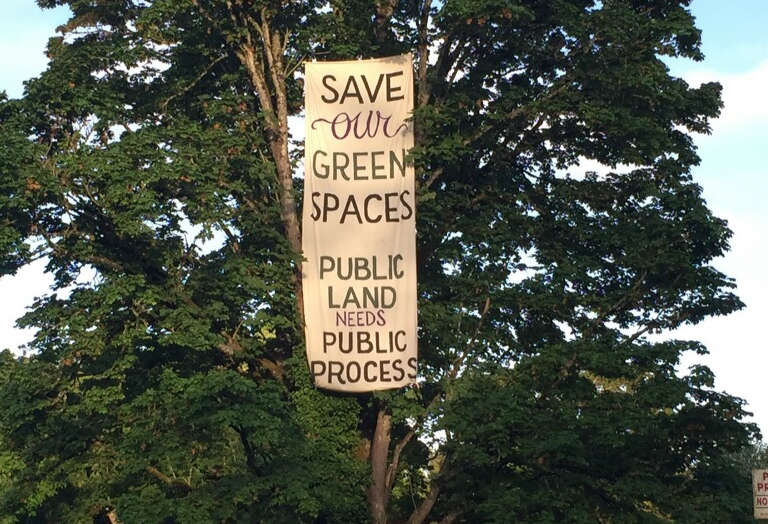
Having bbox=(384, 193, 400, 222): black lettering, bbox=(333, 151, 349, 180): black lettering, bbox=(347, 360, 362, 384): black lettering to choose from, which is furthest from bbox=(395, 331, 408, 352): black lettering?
bbox=(333, 151, 349, 180): black lettering

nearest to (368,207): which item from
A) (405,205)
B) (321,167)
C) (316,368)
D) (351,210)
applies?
(351,210)

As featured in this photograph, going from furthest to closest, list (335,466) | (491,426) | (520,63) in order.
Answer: (520,63) < (335,466) < (491,426)

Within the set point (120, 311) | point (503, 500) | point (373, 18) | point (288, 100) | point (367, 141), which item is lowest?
point (503, 500)

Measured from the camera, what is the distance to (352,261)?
23.8 metres

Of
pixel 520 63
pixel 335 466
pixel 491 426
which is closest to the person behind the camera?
pixel 491 426

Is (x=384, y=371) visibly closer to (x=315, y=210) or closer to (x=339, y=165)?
(x=315, y=210)

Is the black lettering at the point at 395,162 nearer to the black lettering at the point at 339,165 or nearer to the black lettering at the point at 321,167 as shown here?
the black lettering at the point at 339,165

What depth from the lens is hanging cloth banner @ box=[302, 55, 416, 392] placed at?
923 inches

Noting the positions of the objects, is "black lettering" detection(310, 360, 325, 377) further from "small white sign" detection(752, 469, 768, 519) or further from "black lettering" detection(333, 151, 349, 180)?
"small white sign" detection(752, 469, 768, 519)

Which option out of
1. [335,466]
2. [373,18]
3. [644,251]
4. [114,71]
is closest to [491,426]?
[335,466]

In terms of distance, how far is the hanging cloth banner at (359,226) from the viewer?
923 inches

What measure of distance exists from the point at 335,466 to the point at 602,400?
5.71 m

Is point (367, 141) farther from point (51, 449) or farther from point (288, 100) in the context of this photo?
point (51, 449)

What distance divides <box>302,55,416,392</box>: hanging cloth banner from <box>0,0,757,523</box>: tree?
0.54 metres
